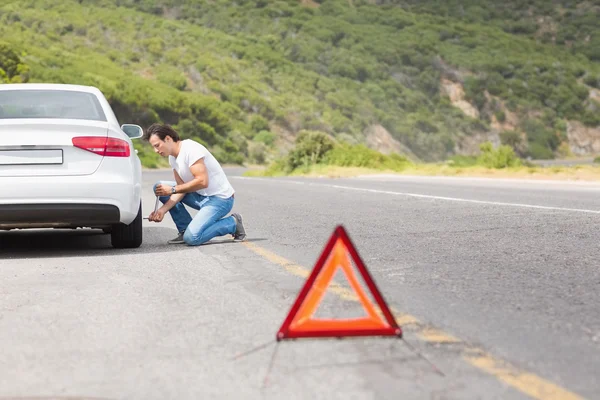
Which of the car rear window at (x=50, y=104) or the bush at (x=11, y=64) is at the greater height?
the car rear window at (x=50, y=104)

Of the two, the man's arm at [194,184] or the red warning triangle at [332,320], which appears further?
the man's arm at [194,184]

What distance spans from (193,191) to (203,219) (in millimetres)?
300

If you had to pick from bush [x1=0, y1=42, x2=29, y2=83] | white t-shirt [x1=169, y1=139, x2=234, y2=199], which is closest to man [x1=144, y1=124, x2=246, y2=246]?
white t-shirt [x1=169, y1=139, x2=234, y2=199]

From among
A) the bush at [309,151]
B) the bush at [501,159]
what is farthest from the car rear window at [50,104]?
the bush at [309,151]

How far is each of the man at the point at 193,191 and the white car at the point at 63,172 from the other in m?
0.50

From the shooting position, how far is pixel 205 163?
9.62 m

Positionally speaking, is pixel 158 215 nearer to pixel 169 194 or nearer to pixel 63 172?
pixel 169 194

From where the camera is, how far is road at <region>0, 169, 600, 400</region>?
13.5 ft

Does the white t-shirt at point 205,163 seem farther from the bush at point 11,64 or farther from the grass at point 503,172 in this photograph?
the bush at point 11,64

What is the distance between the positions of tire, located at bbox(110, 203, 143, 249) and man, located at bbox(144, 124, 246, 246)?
0.17 m

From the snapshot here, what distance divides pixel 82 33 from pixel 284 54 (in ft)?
68.3

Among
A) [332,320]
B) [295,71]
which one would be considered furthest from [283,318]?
[295,71]

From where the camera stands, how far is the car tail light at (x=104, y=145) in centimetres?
853

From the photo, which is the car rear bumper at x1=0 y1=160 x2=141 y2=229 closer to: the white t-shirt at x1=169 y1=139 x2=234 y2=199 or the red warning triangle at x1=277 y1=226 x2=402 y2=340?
the white t-shirt at x1=169 y1=139 x2=234 y2=199
